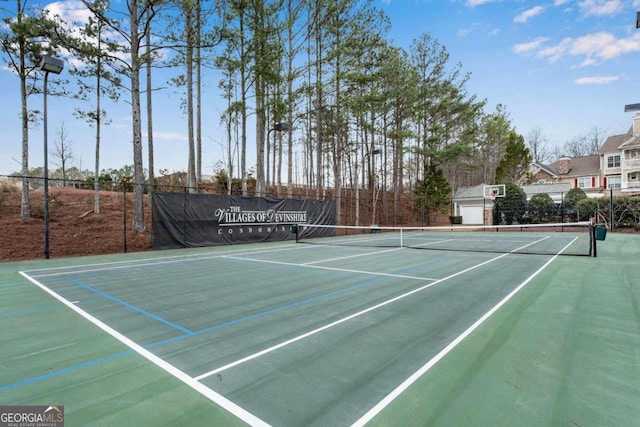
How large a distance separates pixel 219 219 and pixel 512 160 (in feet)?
119

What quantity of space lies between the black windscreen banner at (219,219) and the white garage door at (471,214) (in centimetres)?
2187

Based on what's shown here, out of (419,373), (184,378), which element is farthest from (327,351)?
(184,378)

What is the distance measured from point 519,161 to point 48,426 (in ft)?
144

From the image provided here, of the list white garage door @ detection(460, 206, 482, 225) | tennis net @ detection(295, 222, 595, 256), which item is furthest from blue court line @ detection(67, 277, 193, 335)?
white garage door @ detection(460, 206, 482, 225)

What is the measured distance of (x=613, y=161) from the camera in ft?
114

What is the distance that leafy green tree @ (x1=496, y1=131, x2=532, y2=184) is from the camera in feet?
119

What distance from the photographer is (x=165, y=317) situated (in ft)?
12.3

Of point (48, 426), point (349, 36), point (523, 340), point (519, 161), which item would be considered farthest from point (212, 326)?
point (519, 161)

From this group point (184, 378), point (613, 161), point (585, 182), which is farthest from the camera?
point (585, 182)

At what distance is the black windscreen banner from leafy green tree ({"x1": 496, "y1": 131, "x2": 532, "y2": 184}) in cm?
3047

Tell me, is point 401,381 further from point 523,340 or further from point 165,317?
point 165,317

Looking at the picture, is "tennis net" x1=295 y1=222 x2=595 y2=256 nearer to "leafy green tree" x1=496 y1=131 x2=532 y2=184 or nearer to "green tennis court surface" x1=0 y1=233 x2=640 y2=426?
"green tennis court surface" x1=0 y1=233 x2=640 y2=426

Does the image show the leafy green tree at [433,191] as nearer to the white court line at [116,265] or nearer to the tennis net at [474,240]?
the tennis net at [474,240]

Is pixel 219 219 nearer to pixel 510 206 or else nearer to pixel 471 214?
pixel 510 206
